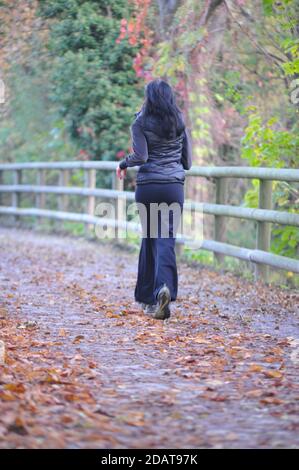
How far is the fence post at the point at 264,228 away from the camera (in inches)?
403

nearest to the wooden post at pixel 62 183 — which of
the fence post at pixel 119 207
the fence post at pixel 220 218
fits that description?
the fence post at pixel 119 207

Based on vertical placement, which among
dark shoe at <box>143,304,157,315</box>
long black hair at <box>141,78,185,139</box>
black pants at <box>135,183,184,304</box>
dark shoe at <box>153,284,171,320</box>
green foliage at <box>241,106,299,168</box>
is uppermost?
long black hair at <box>141,78,185,139</box>

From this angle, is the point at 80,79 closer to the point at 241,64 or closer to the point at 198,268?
the point at 241,64

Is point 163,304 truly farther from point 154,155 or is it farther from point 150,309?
point 154,155

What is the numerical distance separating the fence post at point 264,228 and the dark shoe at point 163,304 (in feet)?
8.92

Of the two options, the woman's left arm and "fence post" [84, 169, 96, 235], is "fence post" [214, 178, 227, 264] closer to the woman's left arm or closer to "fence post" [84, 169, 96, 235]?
the woman's left arm

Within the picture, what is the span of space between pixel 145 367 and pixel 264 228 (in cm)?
454

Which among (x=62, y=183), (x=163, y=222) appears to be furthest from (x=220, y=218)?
Answer: (x=62, y=183)

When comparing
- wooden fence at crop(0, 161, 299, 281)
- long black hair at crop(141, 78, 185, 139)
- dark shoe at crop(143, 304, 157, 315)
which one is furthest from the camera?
wooden fence at crop(0, 161, 299, 281)

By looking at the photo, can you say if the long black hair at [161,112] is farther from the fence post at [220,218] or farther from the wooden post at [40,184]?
the wooden post at [40,184]

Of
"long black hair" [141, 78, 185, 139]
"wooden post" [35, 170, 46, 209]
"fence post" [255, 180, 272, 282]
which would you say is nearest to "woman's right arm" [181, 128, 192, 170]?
"long black hair" [141, 78, 185, 139]

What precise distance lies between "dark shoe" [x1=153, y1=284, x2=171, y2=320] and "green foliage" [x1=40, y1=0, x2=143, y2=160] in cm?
704

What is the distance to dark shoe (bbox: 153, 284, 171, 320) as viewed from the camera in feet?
25.4
